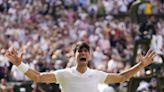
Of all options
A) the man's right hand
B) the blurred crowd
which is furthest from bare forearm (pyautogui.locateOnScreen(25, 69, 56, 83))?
the blurred crowd

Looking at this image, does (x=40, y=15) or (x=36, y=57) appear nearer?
(x=36, y=57)

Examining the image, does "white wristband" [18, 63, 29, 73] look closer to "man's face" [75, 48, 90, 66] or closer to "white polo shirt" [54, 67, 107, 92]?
"white polo shirt" [54, 67, 107, 92]

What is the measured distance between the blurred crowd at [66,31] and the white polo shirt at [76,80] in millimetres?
10147

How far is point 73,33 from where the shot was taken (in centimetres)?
2103

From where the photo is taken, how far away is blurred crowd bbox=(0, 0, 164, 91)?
56.8 feet

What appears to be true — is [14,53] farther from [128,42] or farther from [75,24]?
[75,24]

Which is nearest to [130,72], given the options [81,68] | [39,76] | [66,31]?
[81,68]

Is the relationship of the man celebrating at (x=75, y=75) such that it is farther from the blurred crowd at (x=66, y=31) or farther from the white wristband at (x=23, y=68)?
the blurred crowd at (x=66, y=31)

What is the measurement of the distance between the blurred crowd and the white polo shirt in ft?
33.3

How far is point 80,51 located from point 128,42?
1408 cm

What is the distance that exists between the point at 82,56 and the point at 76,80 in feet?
0.77

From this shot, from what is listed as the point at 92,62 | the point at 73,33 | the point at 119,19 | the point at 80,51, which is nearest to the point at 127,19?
the point at 119,19

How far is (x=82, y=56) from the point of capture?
18.9 feet

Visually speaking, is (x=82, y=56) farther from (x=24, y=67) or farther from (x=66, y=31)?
(x=66, y=31)
